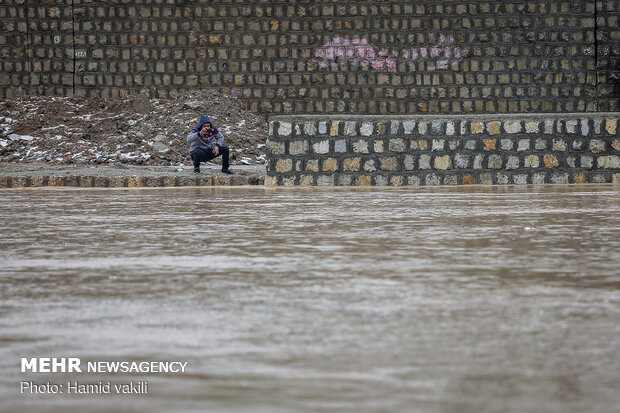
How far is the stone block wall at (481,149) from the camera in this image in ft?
45.9

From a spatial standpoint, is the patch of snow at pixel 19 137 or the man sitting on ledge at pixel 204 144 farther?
the patch of snow at pixel 19 137

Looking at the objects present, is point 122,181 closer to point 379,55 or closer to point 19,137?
point 19,137

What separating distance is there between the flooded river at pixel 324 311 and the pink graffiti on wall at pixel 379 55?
53.5 feet

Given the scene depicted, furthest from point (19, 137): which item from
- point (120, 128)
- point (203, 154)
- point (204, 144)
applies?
point (203, 154)

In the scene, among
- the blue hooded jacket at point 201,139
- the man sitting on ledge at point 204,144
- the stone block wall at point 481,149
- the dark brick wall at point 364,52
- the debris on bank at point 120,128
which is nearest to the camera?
the stone block wall at point 481,149

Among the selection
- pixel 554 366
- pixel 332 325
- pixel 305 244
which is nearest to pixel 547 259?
pixel 305 244

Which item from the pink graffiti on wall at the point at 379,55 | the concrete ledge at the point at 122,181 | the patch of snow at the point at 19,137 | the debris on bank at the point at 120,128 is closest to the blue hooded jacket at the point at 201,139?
the concrete ledge at the point at 122,181

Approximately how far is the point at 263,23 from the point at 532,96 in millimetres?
5639

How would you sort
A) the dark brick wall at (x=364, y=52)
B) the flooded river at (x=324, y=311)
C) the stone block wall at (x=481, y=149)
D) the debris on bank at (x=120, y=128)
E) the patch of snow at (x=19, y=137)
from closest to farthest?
1. the flooded river at (x=324, y=311)
2. the stone block wall at (x=481, y=149)
3. the debris on bank at (x=120, y=128)
4. the patch of snow at (x=19, y=137)
5. the dark brick wall at (x=364, y=52)

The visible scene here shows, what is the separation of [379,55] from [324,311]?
2060 centimetres

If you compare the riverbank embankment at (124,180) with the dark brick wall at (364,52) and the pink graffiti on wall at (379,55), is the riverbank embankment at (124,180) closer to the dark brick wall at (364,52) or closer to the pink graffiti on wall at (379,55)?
the dark brick wall at (364,52)

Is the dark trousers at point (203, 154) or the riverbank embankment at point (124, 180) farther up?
the dark trousers at point (203, 154)

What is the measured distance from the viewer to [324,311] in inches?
166

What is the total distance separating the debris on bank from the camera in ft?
73.0
